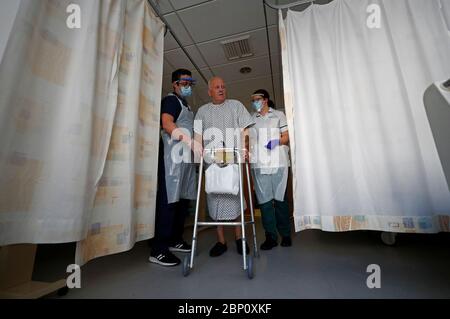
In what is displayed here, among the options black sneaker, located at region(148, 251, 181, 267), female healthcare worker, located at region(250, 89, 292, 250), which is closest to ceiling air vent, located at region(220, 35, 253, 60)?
female healthcare worker, located at region(250, 89, 292, 250)

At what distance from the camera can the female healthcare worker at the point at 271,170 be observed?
1607mm

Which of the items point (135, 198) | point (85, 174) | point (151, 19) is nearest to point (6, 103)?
point (85, 174)

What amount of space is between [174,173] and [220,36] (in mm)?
1615

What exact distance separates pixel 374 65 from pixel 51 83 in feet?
5.34

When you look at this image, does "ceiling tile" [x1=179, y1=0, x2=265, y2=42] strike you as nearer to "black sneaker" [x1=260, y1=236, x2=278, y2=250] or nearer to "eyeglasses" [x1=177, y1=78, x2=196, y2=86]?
"eyeglasses" [x1=177, y1=78, x2=196, y2=86]

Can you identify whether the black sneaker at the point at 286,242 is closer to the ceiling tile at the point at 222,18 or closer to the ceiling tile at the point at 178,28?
the ceiling tile at the point at 222,18

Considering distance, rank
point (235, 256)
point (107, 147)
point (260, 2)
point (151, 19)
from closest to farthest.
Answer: point (107, 147) < point (235, 256) < point (151, 19) < point (260, 2)

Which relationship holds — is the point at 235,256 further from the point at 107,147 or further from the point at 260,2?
the point at 260,2

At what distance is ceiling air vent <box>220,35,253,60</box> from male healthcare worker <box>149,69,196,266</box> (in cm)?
101

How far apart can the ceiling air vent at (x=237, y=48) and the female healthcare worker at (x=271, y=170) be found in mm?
883

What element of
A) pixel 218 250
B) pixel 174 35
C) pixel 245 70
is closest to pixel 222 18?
pixel 174 35

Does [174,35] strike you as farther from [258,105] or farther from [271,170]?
[271,170]

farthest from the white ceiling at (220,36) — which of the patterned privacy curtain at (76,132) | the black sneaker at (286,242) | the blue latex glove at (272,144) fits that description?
the black sneaker at (286,242)
